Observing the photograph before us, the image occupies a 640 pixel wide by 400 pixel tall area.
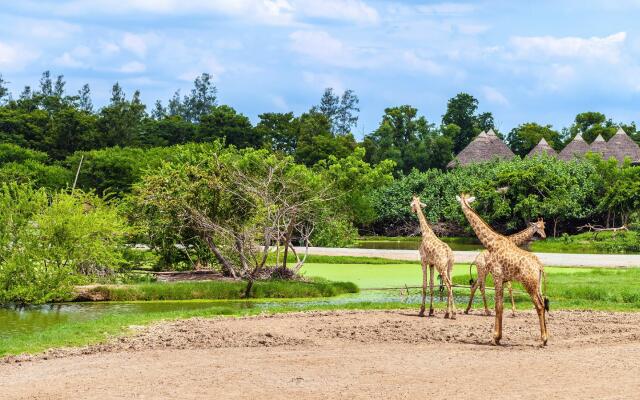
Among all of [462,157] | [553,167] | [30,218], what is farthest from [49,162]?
[30,218]

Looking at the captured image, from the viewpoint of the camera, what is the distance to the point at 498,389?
12195 millimetres

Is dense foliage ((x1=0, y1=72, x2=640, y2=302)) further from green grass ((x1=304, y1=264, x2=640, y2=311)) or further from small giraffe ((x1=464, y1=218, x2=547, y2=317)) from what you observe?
small giraffe ((x1=464, y1=218, x2=547, y2=317))

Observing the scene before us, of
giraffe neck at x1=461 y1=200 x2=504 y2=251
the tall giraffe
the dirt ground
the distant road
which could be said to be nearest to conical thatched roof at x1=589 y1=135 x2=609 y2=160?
the distant road

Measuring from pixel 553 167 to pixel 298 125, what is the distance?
127 feet

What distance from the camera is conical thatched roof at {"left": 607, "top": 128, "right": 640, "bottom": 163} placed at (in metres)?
68.5

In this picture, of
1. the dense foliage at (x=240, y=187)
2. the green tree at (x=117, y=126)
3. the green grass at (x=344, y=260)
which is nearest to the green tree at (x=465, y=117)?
the dense foliage at (x=240, y=187)

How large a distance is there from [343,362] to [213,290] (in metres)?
11.9

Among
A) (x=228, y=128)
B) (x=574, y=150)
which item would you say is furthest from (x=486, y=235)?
(x=228, y=128)

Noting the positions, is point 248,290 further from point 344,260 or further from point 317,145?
point 317,145

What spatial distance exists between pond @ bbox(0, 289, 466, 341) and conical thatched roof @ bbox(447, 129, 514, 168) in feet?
151

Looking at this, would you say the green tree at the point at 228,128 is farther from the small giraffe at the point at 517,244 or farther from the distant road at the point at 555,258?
the small giraffe at the point at 517,244

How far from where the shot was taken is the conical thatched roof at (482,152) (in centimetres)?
7156

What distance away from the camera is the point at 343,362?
14.2 m

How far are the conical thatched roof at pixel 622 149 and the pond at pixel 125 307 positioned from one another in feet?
153
